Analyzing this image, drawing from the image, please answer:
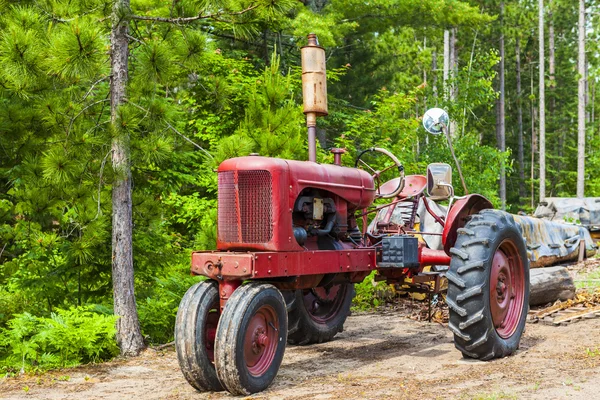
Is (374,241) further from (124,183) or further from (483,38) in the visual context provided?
(483,38)

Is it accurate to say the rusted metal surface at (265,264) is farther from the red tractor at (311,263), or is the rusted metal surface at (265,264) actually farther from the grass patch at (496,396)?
the grass patch at (496,396)

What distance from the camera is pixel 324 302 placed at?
25.2ft

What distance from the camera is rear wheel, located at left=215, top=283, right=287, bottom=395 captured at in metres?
4.92

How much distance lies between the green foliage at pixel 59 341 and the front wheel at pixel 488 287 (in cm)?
321

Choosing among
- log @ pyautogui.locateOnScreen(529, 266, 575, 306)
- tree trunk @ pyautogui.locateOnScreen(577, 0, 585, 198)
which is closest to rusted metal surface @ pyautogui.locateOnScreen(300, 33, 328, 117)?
log @ pyautogui.locateOnScreen(529, 266, 575, 306)

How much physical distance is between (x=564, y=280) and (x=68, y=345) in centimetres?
628

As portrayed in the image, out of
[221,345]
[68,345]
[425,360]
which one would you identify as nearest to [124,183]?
[68,345]

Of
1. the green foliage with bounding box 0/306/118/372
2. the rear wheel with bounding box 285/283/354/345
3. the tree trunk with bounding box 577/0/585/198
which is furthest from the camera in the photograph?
the tree trunk with bounding box 577/0/585/198

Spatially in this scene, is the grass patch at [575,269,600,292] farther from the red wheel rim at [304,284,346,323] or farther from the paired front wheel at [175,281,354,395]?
the paired front wheel at [175,281,354,395]

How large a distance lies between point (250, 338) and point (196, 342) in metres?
0.40

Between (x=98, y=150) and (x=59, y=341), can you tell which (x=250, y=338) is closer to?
(x=59, y=341)

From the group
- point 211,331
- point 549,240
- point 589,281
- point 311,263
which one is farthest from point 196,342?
point 549,240

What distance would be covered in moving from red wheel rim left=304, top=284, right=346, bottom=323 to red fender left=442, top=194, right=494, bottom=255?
1444 mm

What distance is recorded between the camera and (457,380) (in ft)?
17.5
